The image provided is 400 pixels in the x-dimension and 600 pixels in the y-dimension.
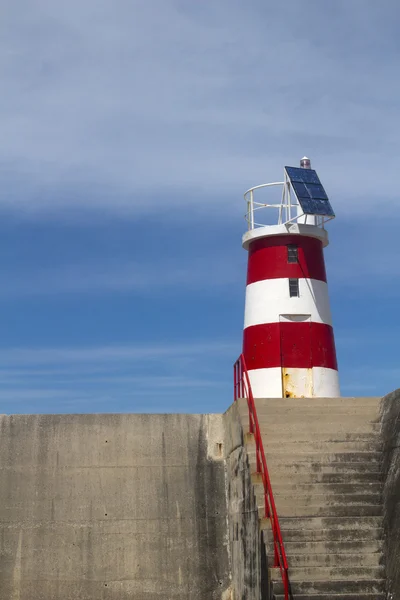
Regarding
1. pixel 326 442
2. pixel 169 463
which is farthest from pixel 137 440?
pixel 326 442

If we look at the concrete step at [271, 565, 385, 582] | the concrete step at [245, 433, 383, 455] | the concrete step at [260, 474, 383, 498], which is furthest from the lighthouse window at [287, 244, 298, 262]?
the concrete step at [271, 565, 385, 582]

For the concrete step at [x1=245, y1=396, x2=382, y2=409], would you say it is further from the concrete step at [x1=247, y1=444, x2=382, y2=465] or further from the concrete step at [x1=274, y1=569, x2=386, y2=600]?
the concrete step at [x1=274, y1=569, x2=386, y2=600]

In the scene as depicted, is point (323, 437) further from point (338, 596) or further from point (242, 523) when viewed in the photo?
Answer: point (338, 596)

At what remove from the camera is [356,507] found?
993cm

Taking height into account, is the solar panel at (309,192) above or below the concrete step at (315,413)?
above

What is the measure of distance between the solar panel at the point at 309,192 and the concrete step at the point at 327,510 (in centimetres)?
532

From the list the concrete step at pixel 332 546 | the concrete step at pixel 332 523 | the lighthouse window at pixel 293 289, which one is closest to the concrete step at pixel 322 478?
the concrete step at pixel 332 523

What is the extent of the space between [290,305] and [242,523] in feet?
13.1

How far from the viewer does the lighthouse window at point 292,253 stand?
1377 centimetres

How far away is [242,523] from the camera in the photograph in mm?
10875

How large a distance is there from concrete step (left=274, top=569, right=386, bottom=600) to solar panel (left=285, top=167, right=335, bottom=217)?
6314 mm

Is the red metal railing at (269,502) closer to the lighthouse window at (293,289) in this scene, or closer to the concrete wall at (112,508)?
the concrete wall at (112,508)

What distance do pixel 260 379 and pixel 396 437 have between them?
11.9 ft

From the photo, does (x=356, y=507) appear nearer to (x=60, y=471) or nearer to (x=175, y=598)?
(x=175, y=598)
